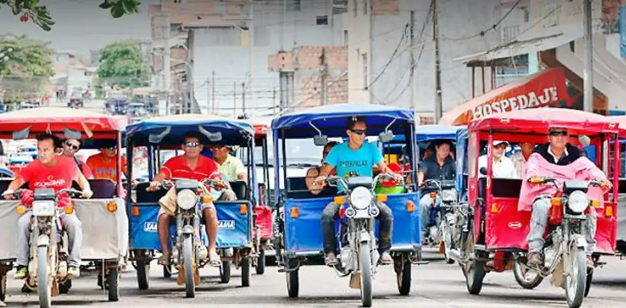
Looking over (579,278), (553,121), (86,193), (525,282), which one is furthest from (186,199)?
(579,278)

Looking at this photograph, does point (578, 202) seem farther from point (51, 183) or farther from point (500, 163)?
point (500, 163)

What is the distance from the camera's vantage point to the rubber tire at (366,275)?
13.5 m

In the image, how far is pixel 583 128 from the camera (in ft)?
47.3

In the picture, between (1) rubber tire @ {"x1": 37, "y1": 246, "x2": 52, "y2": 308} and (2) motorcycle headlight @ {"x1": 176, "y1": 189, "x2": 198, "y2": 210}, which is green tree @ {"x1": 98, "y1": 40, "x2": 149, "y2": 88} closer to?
(2) motorcycle headlight @ {"x1": 176, "y1": 189, "x2": 198, "y2": 210}

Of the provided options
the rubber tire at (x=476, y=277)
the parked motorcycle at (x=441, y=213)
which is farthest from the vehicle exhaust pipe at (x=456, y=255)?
the parked motorcycle at (x=441, y=213)

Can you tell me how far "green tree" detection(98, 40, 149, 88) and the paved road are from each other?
81460mm

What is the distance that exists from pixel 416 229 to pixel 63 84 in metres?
88.9

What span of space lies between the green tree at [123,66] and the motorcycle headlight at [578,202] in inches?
3411

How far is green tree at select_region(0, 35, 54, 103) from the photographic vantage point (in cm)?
8531

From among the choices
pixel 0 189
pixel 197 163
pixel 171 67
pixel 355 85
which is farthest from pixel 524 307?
pixel 171 67

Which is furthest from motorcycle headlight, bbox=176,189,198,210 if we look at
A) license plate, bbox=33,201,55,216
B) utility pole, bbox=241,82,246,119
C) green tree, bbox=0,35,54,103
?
green tree, bbox=0,35,54,103

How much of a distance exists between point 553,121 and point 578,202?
107cm

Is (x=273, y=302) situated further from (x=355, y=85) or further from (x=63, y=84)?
(x=63, y=84)

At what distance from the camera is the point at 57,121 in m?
14.4
